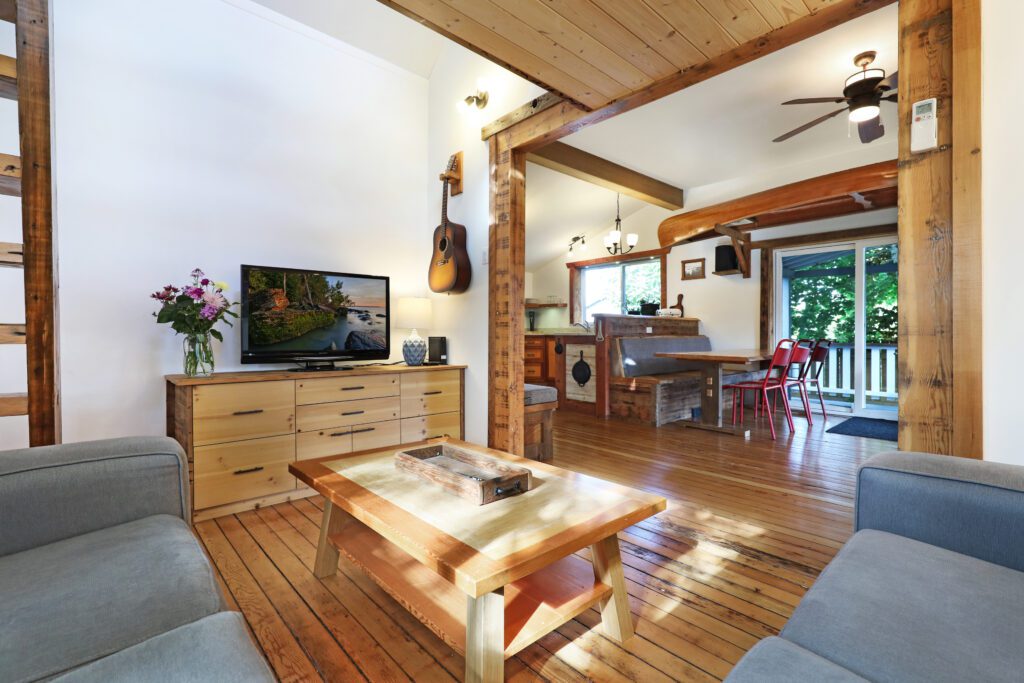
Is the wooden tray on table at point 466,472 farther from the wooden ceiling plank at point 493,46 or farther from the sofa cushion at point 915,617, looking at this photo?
the wooden ceiling plank at point 493,46

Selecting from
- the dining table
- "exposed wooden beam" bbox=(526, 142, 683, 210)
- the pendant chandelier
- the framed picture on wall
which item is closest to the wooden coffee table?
the dining table

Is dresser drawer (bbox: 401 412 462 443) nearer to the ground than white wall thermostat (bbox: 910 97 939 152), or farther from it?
nearer to the ground

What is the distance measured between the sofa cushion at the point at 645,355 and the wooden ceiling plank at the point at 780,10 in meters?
3.46

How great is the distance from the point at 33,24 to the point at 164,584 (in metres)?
1.82

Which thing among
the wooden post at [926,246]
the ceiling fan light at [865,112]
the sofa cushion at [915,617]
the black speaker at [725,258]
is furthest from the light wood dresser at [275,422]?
the black speaker at [725,258]

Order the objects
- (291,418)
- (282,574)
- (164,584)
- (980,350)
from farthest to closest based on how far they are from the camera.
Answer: (291,418) → (282,574) → (980,350) → (164,584)

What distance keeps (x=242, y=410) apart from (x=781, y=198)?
4.65 m

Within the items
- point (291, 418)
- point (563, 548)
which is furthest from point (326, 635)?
point (291, 418)

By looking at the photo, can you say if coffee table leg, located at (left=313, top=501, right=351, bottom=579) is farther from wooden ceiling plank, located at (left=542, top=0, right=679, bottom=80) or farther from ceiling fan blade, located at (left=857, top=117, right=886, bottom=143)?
ceiling fan blade, located at (left=857, top=117, right=886, bottom=143)

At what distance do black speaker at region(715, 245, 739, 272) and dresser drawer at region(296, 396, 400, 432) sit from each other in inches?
187

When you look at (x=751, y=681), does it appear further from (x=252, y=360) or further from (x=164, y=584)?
(x=252, y=360)

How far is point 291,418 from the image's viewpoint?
2.75 m

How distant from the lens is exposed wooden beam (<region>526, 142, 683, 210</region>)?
14.8 feet

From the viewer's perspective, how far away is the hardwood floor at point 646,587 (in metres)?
1.38
